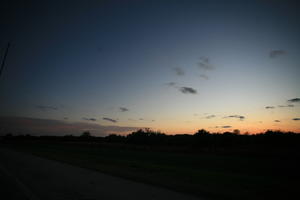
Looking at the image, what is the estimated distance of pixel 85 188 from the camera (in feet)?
29.9

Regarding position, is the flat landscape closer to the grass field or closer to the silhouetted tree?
the grass field

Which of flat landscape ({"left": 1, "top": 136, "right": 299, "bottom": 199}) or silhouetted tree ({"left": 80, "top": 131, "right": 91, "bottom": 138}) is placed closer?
flat landscape ({"left": 1, "top": 136, "right": 299, "bottom": 199})

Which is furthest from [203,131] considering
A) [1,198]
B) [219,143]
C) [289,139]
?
[1,198]

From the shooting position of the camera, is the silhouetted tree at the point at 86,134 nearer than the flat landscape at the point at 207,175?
No

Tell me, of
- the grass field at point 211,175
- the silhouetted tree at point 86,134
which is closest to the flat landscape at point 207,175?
the grass field at point 211,175

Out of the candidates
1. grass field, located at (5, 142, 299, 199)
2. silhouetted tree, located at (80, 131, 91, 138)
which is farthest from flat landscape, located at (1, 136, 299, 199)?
silhouetted tree, located at (80, 131, 91, 138)

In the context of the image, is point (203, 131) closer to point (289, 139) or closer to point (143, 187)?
point (289, 139)

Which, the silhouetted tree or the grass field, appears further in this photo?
the silhouetted tree

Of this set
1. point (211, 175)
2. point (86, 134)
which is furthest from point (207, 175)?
point (86, 134)

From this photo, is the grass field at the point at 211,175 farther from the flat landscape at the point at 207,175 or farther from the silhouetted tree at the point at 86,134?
the silhouetted tree at the point at 86,134

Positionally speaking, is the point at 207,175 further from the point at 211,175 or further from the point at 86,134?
the point at 86,134

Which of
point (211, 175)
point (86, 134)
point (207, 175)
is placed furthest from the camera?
point (86, 134)

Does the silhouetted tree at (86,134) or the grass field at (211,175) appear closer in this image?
the grass field at (211,175)

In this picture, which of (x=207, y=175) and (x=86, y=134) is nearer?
(x=207, y=175)
